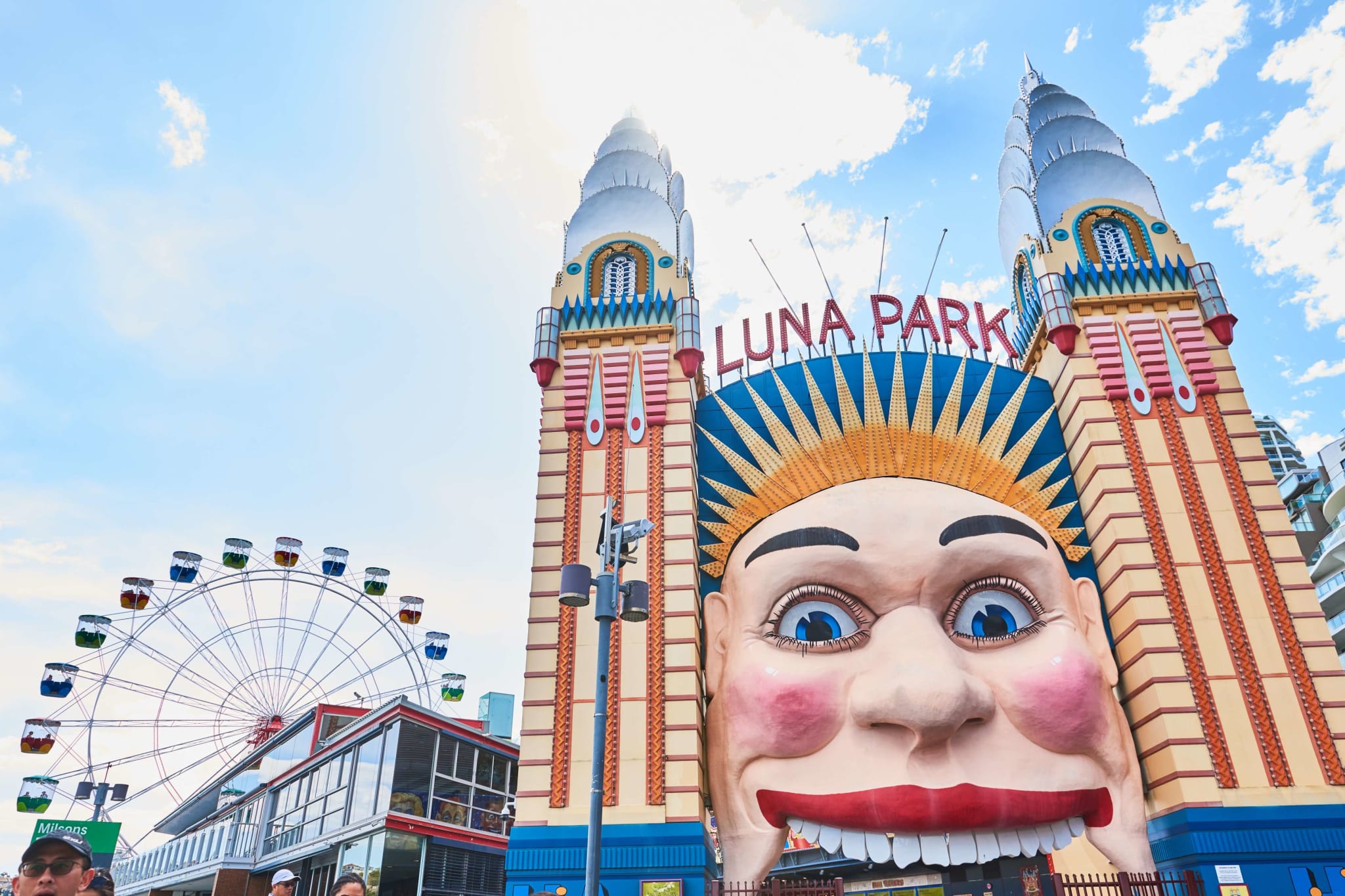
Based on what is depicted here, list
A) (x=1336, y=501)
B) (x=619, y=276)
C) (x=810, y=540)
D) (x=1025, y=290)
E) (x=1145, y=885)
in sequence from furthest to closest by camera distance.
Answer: (x=1336, y=501)
(x=1025, y=290)
(x=619, y=276)
(x=810, y=540)
(x=1145, y=885)

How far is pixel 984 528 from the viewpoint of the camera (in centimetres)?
1214

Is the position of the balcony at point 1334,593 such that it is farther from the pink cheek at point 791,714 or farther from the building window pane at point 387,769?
the building window pane at point 387,769

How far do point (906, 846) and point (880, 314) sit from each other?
31.3 feet

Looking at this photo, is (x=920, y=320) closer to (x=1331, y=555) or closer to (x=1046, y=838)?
(x=1046, y=838)

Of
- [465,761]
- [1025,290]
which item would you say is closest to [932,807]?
[465,761]

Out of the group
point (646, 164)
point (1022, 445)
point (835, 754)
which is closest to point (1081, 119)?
point (1022, 445)

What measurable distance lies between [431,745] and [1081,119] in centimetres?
1789

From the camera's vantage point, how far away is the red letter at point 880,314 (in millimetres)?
16562

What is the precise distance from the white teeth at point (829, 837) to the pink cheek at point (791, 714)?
1.03m

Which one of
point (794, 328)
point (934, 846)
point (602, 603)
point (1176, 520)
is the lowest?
point (934, 846)

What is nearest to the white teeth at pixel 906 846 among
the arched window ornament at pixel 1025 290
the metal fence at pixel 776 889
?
the metal fence at pixel 776 889

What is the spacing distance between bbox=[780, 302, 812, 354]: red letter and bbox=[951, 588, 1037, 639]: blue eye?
5.96 metres

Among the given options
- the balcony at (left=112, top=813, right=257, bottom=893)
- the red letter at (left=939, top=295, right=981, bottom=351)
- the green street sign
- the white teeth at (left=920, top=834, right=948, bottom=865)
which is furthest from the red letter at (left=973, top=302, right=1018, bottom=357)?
the green street sign

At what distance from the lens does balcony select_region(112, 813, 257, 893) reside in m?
21.1
